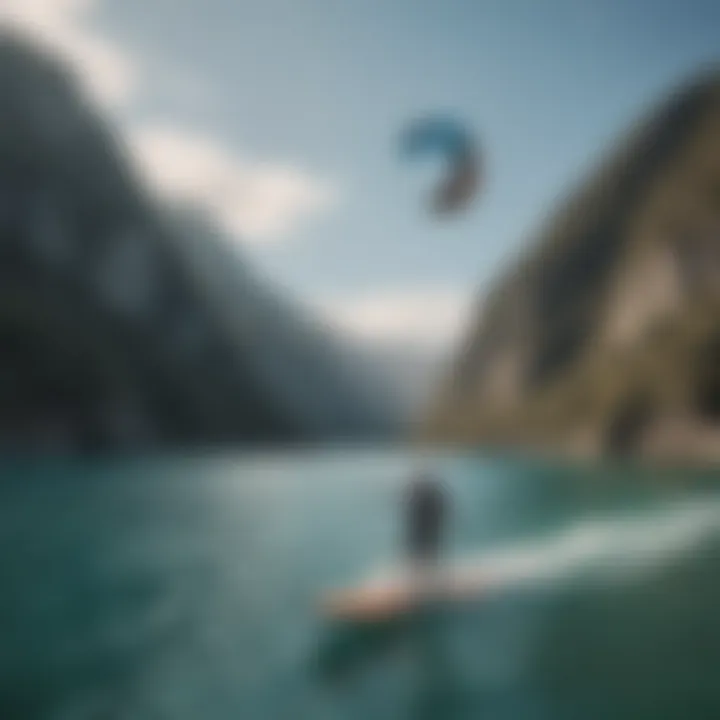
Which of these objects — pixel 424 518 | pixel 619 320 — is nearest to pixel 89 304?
pixel 619 320

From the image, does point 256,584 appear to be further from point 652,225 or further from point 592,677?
point 652,225

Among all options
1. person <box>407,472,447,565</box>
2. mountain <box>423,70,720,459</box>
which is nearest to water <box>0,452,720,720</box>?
person <box>407,472,447,565</box>

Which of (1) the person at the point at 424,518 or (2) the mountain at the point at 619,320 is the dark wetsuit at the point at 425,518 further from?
(2) the mountain at the point at 619,320

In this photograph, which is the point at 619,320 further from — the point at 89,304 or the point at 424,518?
the point at 424,518

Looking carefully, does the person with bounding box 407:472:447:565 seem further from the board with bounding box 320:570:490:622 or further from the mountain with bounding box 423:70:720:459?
the mountain with bounding box 423:70:720:459

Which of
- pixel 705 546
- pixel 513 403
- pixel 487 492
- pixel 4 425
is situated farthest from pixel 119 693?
pixel 513 403
